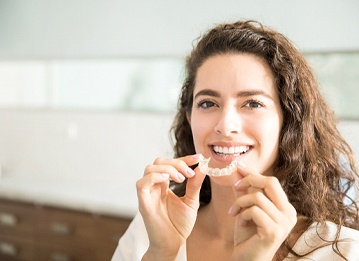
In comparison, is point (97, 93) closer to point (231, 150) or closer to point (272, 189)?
point (231, 150)

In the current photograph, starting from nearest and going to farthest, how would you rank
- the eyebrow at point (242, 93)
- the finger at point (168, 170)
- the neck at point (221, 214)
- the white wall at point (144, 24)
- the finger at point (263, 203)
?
the finger at point (263, 203)
the finger at point (168, 170)
the eyebrow at point (242, 93)
the neck at point (221, 214)
the white wall at point (144, 24)

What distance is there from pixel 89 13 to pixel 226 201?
99.5 inches

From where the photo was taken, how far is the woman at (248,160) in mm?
1109

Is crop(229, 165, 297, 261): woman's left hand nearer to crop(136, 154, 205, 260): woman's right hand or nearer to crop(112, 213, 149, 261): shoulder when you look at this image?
crop(136, 154, 205, 260): woman's right hand

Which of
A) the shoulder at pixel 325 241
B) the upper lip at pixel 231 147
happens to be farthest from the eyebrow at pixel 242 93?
the shoulder at pixel 325 241

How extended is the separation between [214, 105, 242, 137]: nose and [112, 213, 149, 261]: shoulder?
1.62ft

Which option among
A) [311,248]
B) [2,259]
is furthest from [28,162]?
[311,248]

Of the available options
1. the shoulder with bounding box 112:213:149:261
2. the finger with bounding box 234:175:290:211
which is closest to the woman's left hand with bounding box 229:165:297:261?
the finger with bounding box 234:175:290:211

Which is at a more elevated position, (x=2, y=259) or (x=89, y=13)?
(x=89, y=13)

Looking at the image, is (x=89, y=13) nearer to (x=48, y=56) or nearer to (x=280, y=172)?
(x=48, y=56)

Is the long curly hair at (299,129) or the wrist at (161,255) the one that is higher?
the long curly hair at (299,129)

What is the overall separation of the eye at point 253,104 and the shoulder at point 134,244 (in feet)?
1.85

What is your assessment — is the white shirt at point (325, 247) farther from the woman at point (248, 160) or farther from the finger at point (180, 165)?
the finger at point (180, 165)

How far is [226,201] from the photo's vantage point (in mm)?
1373
